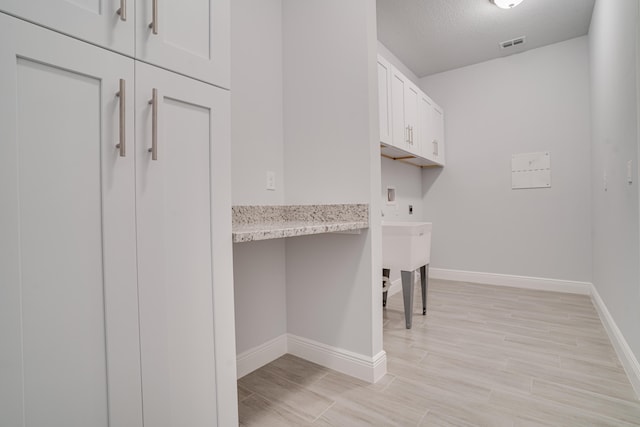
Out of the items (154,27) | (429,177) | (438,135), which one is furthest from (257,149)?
(429,177)

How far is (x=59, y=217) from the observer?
2.50 ft

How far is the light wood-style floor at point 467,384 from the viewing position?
4.66ft

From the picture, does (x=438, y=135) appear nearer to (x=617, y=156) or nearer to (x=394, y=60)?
(x=394, y=60)

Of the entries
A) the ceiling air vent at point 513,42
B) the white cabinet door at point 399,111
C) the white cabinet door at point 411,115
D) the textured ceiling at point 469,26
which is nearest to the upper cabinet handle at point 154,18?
the white cabinet door at point 399,111

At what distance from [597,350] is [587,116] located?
8.12ft

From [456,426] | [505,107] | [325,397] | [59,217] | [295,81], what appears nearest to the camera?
[59,217]

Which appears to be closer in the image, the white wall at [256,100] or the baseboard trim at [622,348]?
the baseboard trim at [622,348]

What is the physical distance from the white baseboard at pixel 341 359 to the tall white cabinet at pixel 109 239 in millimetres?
838

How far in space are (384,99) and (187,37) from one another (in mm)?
1988

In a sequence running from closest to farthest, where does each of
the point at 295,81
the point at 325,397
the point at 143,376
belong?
the point at 143,376, the point at 325,397, the point at 295,81

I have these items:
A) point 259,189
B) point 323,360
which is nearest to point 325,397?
point 323,360

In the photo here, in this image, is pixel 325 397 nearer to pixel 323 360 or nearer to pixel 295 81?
pixel 323 360

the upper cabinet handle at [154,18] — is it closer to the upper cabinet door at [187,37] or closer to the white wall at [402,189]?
the upper cabinet door at [187,37]

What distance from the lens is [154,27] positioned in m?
0.91
